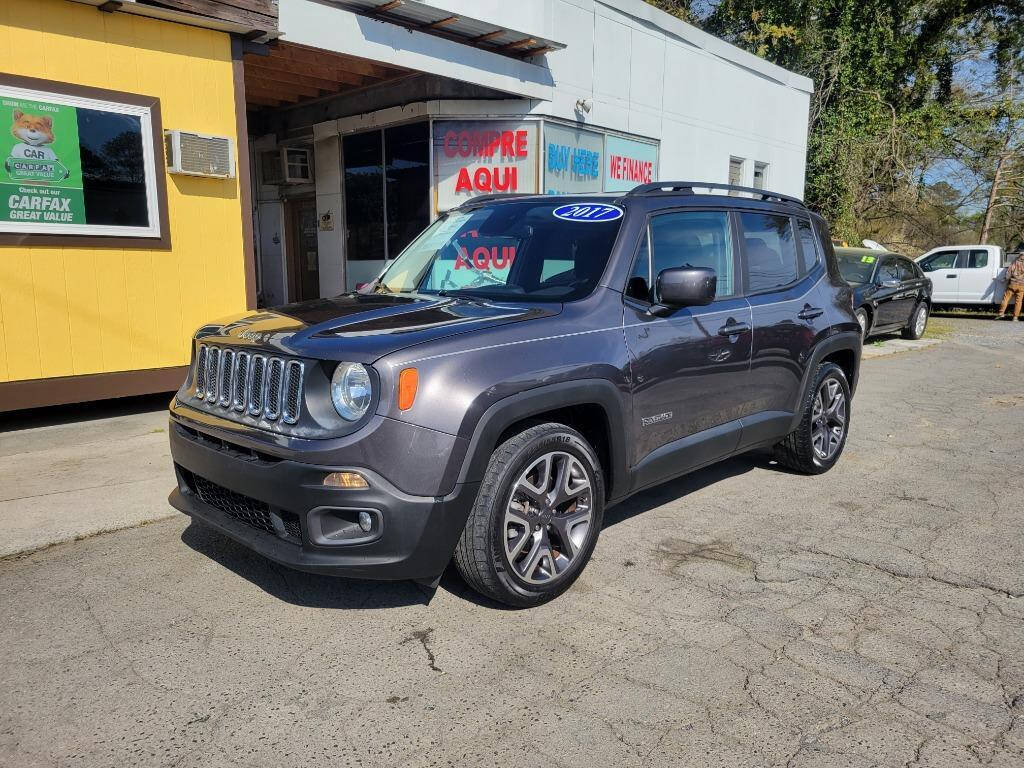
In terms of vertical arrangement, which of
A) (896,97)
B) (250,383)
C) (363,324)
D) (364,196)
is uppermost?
(896,97)

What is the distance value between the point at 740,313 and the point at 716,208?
63 centimetres

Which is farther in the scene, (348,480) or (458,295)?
(458,295)

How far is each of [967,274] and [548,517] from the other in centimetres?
1962

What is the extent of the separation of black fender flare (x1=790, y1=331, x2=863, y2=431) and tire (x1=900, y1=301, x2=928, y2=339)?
32.8 feet

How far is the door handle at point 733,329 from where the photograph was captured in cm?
438

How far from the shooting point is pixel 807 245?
18.0ft

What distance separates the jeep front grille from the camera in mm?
3115

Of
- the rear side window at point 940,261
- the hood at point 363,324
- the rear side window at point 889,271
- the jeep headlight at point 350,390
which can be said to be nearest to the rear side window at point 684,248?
the hood at point 363,324

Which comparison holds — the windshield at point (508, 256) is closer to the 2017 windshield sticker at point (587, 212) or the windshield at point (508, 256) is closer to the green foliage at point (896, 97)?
the 2017 windshield sticker at point (587, 212)

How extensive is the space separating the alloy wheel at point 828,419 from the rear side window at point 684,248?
135cm

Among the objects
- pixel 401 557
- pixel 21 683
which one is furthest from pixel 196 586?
pixel 401 557

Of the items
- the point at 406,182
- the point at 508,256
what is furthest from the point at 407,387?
the point at 406,182

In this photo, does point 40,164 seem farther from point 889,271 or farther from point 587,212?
point 889,271

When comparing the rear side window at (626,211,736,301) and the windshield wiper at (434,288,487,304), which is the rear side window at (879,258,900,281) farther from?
the windshield wiper at (434,288,487,304)
